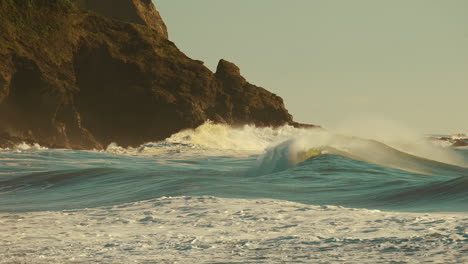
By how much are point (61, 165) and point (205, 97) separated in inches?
882

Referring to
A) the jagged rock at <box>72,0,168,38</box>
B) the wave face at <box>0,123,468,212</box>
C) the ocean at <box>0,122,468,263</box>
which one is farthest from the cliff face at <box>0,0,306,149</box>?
the ocean at <box>0,122,468,263</box>

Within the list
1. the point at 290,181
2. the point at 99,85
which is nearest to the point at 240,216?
the point at 290,181

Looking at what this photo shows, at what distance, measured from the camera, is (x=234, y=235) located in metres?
6.91

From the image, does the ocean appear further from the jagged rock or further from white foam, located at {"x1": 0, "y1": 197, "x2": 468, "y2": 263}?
the jagged rock

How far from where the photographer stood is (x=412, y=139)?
28000 mm

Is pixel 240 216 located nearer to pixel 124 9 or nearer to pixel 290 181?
pixel 290 181

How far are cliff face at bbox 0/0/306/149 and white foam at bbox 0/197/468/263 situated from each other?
82.1 feet

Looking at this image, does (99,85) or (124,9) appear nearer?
(99,85)

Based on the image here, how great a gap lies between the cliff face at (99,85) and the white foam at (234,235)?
25.0m

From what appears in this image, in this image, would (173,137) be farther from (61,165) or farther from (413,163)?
(413,163)

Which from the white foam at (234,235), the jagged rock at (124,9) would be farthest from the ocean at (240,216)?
the jagged rock at (124,9)

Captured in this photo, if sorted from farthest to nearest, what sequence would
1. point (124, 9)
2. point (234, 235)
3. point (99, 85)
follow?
point (124, 9)
point (99, 85)
point (234, 235)

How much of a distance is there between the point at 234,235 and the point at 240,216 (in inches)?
46.6

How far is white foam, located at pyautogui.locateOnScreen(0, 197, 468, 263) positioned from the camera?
5.86m
